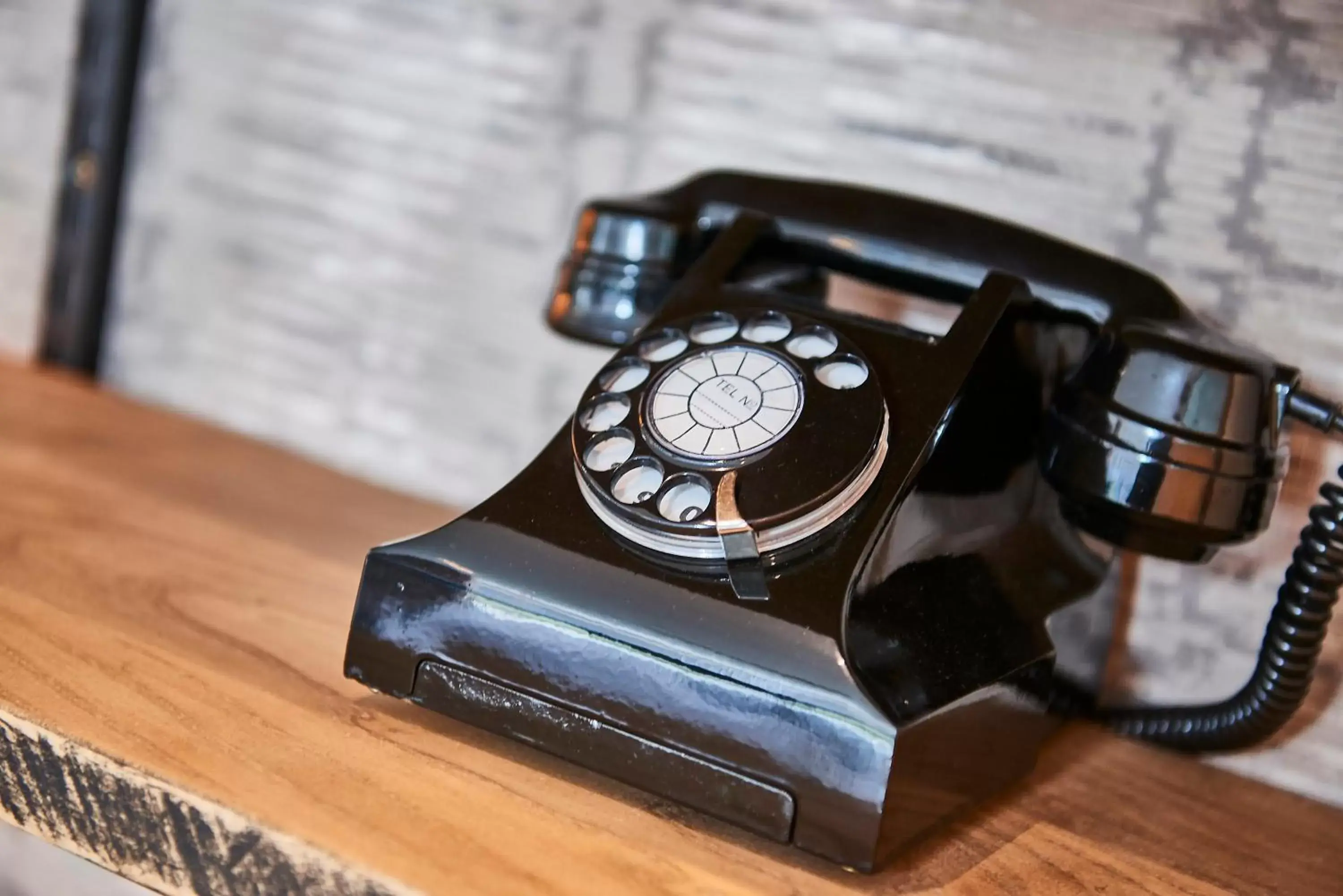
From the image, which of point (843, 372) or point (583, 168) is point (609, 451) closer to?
point (843, 372)

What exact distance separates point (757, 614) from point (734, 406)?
128mm

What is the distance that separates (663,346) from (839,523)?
6.4 inches

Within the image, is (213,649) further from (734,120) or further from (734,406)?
(734,120)

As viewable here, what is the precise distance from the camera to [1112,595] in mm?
842

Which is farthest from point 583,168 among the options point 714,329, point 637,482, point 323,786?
point 323,786

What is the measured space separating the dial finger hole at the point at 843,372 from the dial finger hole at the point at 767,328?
36 mm

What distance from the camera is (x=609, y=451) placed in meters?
0.66

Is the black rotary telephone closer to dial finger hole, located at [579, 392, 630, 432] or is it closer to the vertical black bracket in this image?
dial finger hole, located at [579, 392, 630, 432]

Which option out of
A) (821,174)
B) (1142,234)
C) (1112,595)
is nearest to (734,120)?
(821,174)

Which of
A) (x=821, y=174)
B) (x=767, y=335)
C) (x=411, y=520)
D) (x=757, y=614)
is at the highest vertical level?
(x=821, y=174)

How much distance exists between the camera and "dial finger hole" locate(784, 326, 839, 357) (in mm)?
689

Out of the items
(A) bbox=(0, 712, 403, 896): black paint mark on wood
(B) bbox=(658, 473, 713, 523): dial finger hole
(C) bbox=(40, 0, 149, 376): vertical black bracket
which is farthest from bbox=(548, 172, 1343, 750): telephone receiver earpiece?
(C) bbox=(40, 0, 149, 376): vertical black bracket

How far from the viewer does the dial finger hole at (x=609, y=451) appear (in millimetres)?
648

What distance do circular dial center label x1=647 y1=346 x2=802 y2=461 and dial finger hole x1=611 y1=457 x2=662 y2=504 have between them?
1 centimetres
